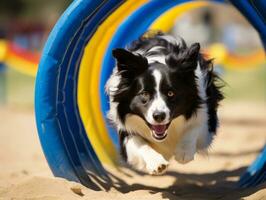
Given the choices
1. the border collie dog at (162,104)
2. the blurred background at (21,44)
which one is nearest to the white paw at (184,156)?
the border collie dog at (162,104)

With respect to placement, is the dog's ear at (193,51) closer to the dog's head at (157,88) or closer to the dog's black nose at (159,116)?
the dog's head at (157,88)

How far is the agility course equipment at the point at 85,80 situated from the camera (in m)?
5.25

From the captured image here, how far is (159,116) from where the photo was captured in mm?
4898

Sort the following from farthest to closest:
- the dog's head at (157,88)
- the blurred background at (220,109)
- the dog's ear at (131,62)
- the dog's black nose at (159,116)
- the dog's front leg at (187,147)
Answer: the blurred background at (220,109) < the dog's front leg at (187,147) < the dog's ear at (131,62) < the dog's head at (157,88) < the dog's black nose at (159,116)

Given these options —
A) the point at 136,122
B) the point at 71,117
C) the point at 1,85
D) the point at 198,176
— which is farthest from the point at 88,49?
the point at 1,85

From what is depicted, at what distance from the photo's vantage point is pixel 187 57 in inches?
210

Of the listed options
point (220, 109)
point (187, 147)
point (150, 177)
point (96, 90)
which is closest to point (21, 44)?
point (220, 109)

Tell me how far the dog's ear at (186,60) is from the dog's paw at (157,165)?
807 millimetres

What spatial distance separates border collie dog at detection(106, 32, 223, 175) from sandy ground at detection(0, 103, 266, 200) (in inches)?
15.4

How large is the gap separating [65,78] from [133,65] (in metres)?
0.77

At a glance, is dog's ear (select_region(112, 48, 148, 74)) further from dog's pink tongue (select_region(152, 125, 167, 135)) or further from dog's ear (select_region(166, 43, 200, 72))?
dog's pink tongue (select_region(152, 125, 167, 135))

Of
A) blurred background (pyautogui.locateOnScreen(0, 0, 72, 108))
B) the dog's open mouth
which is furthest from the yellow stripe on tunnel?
blurred background (pyautogui.locateOnScreen(0, 0, 72, 108))

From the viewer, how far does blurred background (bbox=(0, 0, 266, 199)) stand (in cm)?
718

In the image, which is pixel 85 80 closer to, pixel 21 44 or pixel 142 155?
pixel 142 155
